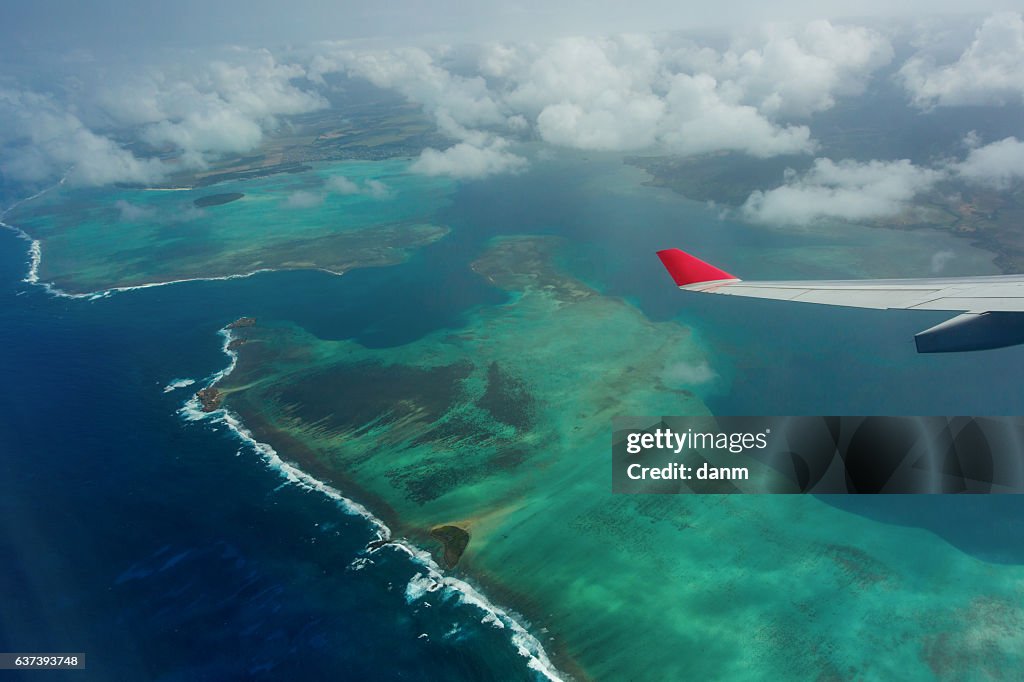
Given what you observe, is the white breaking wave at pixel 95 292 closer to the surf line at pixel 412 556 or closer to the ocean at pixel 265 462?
the ocean at pixel 265 462

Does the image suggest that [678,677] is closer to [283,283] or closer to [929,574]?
[929,574]

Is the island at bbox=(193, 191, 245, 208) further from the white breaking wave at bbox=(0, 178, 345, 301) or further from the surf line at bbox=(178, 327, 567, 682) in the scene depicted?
the surf line at bbox=(178, 327, 567, 682)

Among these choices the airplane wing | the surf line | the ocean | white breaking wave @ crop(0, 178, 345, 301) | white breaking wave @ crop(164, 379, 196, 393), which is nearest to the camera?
the airplane wing

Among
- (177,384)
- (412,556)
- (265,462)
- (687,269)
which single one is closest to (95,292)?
(177,384)

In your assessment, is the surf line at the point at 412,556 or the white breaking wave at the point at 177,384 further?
the white breaking wave at the point at 177,384

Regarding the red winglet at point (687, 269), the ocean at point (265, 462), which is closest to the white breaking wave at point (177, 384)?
the ocean at point (265, 462)

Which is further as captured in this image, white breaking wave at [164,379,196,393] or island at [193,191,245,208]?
island at [193,191,245,208]

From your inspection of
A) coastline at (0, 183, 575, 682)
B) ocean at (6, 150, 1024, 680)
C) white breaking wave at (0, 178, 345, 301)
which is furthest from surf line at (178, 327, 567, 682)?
white breaking wave at (0, 178, 345, 301)
